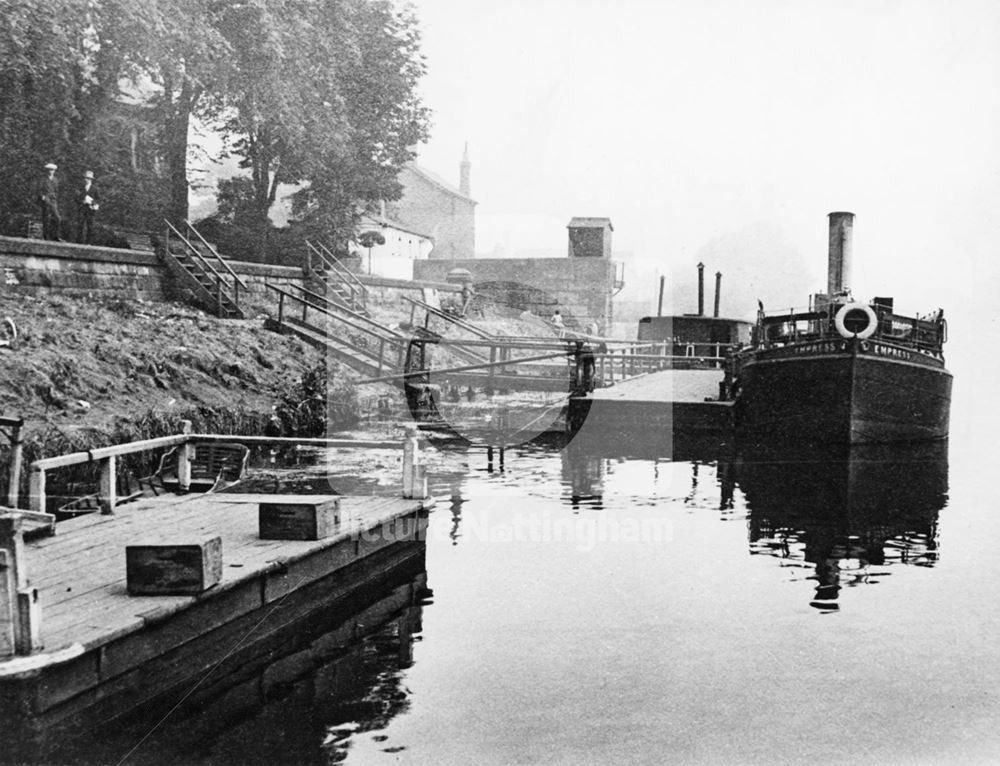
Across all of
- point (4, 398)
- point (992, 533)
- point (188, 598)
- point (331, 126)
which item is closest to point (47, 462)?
point (188, 598)

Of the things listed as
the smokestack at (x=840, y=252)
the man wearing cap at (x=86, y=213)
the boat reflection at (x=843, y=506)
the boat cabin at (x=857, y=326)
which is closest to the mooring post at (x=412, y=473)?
the boat reflection at (x=843, y=506)

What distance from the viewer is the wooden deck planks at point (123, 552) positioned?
562 centimetres

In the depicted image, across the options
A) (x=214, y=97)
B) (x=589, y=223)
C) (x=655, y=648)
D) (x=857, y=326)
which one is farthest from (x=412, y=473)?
(x=589, y=223)

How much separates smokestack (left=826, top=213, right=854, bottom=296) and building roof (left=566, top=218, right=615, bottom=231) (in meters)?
22.4

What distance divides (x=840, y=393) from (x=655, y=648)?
39.0 ft

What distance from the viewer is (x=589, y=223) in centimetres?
4850

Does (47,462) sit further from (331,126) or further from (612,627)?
(331,126)

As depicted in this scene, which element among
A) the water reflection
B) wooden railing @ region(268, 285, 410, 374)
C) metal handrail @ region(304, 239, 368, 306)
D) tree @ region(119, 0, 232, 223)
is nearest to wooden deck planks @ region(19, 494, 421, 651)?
the water reflection

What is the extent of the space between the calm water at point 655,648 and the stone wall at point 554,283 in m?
34.3

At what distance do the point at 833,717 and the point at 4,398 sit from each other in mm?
11513

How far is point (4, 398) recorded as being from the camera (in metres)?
12.6

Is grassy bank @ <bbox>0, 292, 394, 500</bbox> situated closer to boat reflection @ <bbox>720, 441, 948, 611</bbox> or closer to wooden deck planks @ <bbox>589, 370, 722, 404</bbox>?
wooden deck planks @ <bbox>589, 370, 722, 404</bbox>

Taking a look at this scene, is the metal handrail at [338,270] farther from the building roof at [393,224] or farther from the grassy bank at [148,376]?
the building roof at [393,224]

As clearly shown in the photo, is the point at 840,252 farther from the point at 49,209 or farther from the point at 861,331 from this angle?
the point at 49,209
